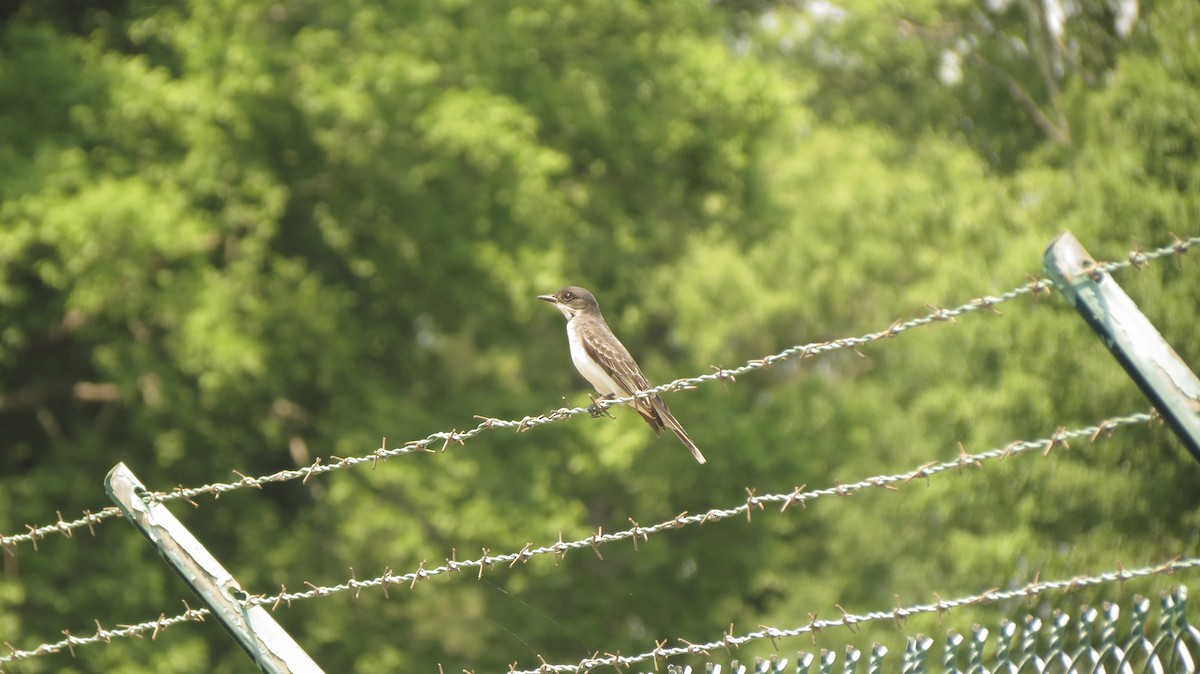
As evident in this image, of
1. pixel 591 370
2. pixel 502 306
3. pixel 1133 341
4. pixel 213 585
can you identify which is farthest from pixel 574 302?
pixel 502 306

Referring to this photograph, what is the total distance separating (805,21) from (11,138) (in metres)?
18.4

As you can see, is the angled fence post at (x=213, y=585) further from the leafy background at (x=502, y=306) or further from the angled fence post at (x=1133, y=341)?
the leafy background at (x=502, y=306)

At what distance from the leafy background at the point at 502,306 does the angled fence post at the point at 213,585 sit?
10.9m

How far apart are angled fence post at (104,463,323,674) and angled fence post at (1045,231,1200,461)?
2500 millimetres

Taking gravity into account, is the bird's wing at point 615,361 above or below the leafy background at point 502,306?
above

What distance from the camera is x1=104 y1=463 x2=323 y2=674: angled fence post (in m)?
4.94

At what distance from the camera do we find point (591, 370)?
965 centimetres

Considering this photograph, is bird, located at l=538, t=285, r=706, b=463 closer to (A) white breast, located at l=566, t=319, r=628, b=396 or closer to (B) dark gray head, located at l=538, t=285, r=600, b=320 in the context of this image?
(A) white breast, located at l=566, t=319, r=628, b=396

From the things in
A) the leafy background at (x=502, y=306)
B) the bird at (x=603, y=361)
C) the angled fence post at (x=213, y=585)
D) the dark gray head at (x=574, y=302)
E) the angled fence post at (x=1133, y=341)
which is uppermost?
the angled fence post at (x=1133, y=341)

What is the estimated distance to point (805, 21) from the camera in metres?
32.4

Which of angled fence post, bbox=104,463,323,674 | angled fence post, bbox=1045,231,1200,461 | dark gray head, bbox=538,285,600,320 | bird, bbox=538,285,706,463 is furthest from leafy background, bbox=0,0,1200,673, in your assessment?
angled fence post, bbox=1045,231,1200,461

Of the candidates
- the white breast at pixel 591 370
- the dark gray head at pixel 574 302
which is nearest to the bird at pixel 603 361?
the white breast at pixel 591 370

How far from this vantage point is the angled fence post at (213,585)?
4.94m

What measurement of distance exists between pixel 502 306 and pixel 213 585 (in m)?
17.3
